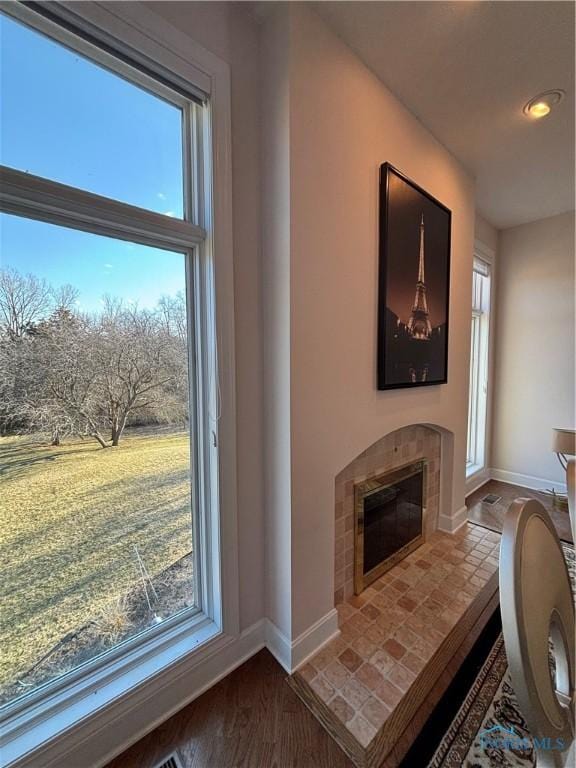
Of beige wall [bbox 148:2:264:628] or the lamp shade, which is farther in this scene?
the lamp shade

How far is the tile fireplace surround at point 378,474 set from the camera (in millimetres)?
1716

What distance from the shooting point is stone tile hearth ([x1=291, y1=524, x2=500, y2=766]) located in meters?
1.16

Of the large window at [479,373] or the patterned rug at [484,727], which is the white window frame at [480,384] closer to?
the large window at [479,373]

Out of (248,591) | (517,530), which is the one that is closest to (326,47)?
(517,530)

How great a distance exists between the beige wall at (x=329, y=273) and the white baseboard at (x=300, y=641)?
0.05 m

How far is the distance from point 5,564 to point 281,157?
1.81 metres

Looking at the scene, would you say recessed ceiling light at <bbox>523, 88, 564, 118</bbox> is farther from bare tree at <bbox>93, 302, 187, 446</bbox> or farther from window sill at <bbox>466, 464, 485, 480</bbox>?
window sill at <bbox>466, 464, 485, 480</bbox>

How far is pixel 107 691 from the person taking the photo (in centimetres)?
109

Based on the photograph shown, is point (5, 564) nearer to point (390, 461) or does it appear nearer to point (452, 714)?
point (452, 714)

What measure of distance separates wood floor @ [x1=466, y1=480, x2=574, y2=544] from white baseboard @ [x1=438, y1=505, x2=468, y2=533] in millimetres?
175

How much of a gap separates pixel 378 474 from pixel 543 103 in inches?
94.8

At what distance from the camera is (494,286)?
353 centimetres

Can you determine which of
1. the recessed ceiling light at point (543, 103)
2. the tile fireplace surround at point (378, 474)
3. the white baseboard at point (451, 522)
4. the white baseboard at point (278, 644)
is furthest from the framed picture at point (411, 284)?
the white baseboard at point (278, 644)

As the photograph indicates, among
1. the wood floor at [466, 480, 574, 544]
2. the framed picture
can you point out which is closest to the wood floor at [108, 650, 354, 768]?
the framed picture
